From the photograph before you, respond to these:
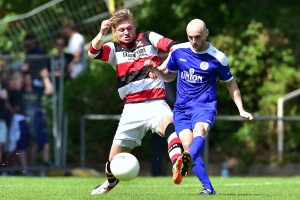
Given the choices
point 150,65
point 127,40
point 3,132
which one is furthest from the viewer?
point 3,132

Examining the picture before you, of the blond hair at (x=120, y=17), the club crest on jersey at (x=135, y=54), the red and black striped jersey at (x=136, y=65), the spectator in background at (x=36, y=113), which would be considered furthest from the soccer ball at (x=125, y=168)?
the spectator in background at (x=36, y=113)

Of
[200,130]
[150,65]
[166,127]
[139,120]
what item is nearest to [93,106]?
[139,120]

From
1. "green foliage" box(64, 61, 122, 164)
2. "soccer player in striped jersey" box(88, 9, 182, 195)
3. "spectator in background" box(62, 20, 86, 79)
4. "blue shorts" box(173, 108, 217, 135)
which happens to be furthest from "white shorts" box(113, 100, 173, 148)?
"green foliage" box(64, 61, 122, 164)

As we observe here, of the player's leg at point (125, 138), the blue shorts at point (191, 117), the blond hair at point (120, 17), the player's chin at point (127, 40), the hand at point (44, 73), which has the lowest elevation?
the player's leg at point (125, 138)

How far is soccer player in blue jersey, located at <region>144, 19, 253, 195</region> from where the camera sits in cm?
1018

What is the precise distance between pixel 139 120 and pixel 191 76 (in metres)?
0.75

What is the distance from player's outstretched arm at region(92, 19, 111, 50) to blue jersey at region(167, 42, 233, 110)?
2.69 feet

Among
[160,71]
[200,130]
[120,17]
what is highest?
[120,17]

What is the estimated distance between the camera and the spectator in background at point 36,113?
59.8 feet

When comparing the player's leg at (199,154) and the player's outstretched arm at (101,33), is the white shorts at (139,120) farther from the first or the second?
the player's outstretched arm at (101,33)

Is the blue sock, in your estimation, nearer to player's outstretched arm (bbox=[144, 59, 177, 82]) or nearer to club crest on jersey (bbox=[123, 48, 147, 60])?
player's outstretched arm (bbox=[144, 59, 177, 82])

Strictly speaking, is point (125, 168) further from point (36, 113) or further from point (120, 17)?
point (36, 113)

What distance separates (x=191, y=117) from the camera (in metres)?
10.4

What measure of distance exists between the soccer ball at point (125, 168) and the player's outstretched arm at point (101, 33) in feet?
4.68
